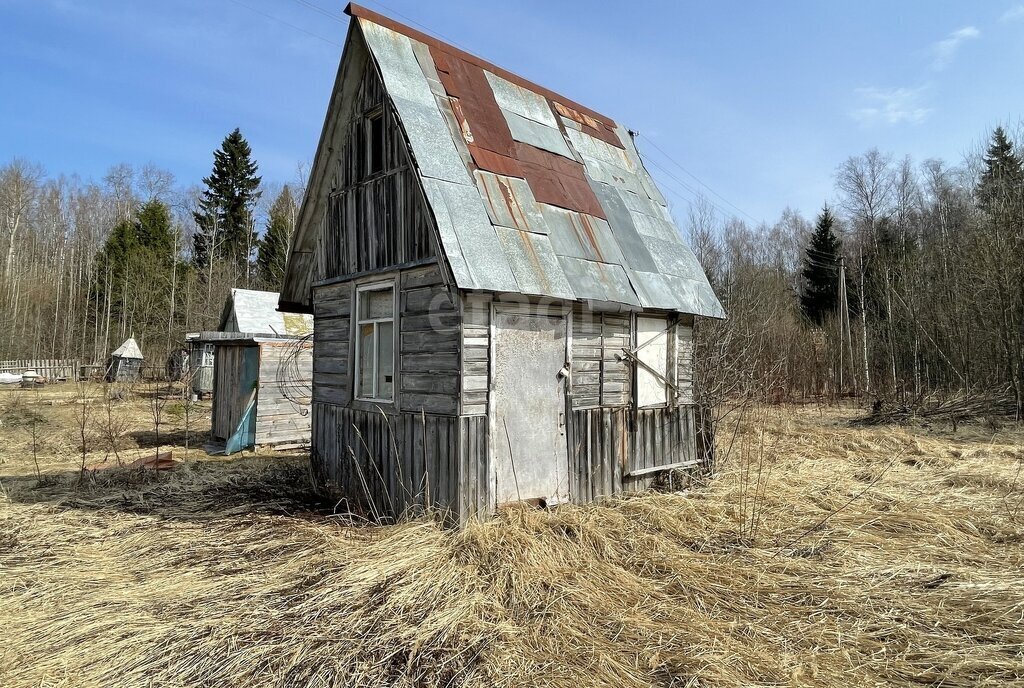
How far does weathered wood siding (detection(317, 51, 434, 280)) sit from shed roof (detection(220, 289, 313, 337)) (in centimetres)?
757

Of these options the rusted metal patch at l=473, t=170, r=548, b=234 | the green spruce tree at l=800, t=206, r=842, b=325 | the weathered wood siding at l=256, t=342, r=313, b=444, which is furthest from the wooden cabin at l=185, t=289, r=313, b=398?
the green spruce tree at l=800, t=206, r=842, b=325

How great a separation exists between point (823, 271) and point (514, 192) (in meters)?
32.6

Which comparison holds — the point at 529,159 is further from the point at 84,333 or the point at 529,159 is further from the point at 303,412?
the point at 84,333

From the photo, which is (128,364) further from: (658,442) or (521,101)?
(658,442)

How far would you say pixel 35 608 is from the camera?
4742 mm

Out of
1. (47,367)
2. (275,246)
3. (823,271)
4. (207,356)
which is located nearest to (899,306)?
(823,271)

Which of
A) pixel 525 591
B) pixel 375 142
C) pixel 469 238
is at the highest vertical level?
pixel 375 142

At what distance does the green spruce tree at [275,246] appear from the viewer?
3862 centimetres

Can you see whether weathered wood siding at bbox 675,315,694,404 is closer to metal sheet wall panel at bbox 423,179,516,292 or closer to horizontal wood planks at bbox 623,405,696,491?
horizontal wood planks at bbox 623,405,696,491

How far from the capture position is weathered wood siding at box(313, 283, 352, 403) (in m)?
8.23

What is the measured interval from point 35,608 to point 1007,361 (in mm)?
21762

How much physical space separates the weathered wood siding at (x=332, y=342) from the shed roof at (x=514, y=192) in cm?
110

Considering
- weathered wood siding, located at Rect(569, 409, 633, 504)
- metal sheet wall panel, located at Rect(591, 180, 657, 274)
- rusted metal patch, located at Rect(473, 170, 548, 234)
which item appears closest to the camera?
rusted metal patch, located at Rect(473, 170, 548, 234)

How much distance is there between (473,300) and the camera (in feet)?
21.0
